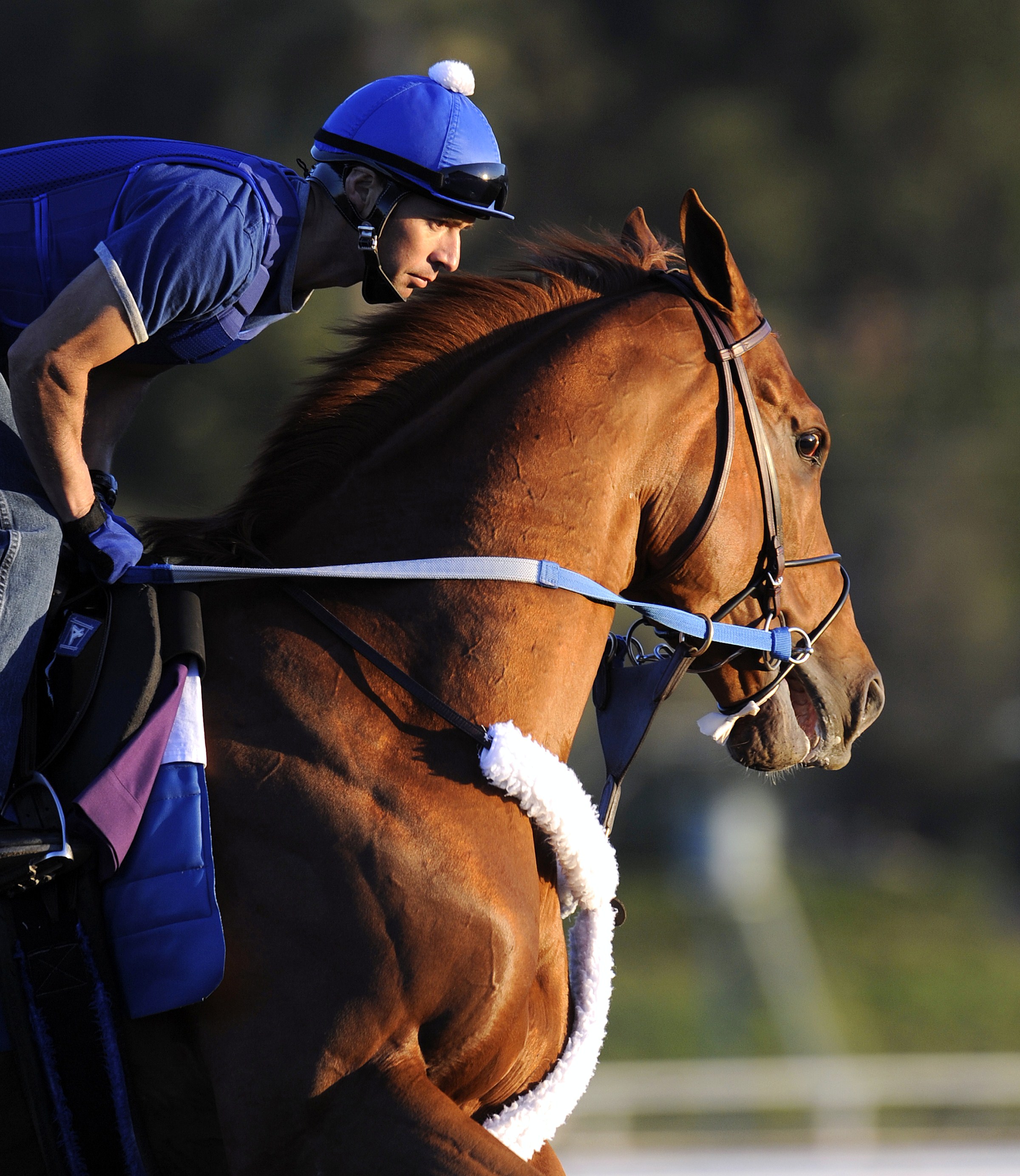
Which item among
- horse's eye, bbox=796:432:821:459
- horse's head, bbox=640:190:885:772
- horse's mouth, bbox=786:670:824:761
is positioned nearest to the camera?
horse's head, bbox=640:190:885:772

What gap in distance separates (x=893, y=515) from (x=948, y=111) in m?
4.75

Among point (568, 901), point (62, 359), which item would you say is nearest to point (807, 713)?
point (568, 901)

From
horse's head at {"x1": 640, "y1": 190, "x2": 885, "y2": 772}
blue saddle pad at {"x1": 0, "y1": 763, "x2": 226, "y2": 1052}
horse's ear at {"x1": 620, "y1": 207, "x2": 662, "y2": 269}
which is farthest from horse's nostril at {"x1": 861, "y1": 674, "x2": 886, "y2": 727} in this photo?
blue saddle pad at {"x1": 0, "y1": 763, "x2": 226, "y2": 1052}

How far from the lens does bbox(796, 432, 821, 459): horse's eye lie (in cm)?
251

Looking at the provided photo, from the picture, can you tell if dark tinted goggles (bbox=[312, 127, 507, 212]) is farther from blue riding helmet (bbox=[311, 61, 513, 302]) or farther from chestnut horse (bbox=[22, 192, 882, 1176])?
chestnut horse (bbox=[22, 192, 882, 1176])

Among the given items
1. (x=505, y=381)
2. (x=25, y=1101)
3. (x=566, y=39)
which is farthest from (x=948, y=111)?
(x=25, y=1101)

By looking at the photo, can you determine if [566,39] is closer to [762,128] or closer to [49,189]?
[762,128]

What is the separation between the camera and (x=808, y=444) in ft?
8.28

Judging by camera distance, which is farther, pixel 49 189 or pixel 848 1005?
pixel 848 1005

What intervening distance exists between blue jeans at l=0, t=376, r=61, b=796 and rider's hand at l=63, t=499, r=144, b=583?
3cm

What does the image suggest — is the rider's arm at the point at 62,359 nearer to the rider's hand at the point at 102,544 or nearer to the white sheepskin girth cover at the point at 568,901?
the rider's hand at the point at 102,544

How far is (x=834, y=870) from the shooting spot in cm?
1418

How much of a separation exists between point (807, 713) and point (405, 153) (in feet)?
4.46

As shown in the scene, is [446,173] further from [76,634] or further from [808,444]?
[76,634]
